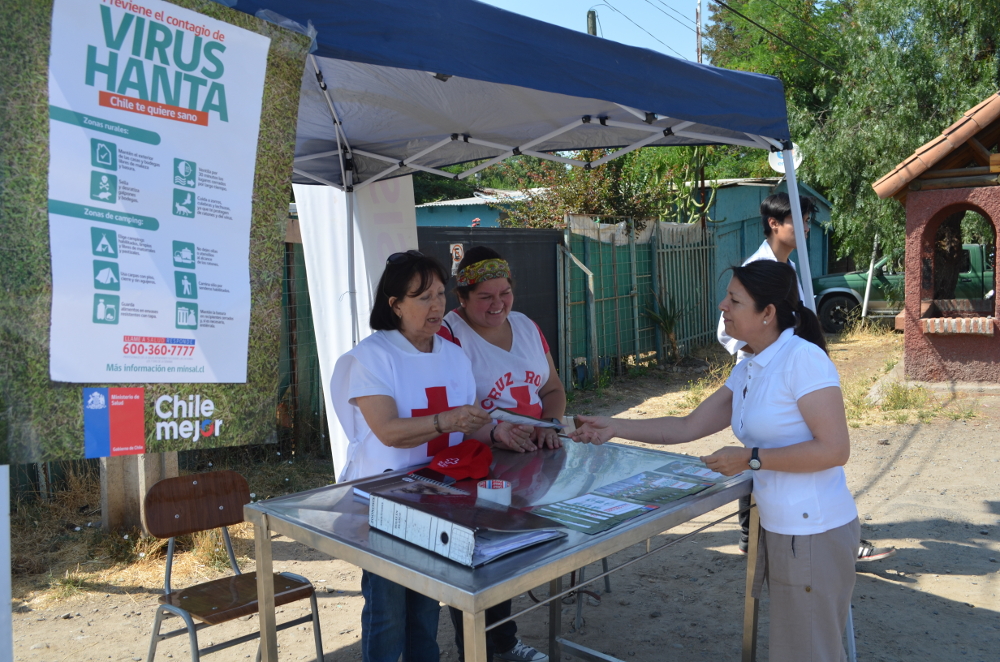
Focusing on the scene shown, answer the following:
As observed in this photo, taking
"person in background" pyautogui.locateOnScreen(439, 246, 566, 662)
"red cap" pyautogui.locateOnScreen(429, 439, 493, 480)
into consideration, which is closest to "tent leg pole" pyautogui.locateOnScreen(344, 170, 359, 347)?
"person in background" pyautogui.locateOnScreen(439, 246, 566, 662)

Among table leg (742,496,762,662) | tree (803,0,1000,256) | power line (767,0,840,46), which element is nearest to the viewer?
table leg (742,496,762,662)

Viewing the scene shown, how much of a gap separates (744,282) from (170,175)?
5.49 ft

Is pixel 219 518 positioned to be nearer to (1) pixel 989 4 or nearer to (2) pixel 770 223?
(2) pixel 770 223

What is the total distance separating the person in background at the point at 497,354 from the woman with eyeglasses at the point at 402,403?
0.32 metres

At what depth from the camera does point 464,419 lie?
2352 mm

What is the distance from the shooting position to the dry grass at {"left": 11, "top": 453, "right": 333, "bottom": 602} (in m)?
4.22

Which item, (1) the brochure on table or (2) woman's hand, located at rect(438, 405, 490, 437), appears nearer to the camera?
(1) the brochure on table

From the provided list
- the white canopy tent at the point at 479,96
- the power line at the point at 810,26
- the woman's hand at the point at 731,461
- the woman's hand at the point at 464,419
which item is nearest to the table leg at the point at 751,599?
the woman's hand at the point at 731,461

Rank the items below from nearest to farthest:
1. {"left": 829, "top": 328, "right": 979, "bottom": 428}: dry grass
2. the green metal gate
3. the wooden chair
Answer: the wooden chair < {"left": 829, "top": 328, "right": 979, "bottom": 428}: dry grass < the green metal gate

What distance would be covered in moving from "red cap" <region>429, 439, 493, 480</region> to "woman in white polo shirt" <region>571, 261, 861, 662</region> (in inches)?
27.4

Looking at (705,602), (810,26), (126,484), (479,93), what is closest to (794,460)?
(705,602)

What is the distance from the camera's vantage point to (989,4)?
12008 mm

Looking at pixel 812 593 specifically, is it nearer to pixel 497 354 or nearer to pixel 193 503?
pixel 497 354

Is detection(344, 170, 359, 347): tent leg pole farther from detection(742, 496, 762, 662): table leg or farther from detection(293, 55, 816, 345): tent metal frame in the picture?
detection(742, 496, 762, 662): table leg
